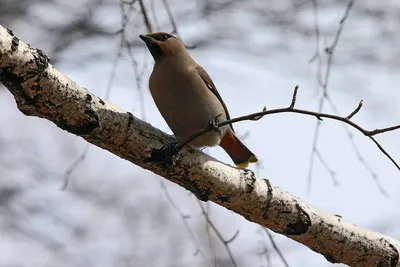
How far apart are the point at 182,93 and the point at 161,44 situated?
1.19 feet

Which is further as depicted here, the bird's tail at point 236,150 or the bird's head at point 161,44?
the bird's tail at point 236,150

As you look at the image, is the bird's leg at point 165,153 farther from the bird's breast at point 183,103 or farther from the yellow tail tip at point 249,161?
the yellow tail tip at point 249,161

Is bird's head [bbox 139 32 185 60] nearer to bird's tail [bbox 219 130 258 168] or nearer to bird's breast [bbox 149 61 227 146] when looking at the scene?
bird's breast [bbox 149 61 227 146]

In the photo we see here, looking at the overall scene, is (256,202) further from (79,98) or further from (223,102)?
(223,102)

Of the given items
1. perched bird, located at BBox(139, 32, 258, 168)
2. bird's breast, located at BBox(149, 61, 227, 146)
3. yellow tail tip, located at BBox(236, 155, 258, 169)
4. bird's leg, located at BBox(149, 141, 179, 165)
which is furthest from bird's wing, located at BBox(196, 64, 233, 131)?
bird's leg, located at BBox(149, 141, 179, 165)

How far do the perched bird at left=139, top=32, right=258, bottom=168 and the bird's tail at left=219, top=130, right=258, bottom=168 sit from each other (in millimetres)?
15

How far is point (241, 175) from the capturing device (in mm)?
2811

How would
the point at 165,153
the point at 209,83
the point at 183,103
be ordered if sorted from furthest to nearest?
the point at 209,83, the point at 183,103, the point at 165,153

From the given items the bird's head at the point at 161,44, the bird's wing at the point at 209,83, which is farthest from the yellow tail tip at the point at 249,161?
the bird's head at the point at 161,44

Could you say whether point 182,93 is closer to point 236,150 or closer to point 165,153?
point 236,150

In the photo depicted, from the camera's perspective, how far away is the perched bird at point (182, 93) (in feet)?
11.6

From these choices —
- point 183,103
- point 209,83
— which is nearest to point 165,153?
point 183,103

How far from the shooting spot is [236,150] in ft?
13.1

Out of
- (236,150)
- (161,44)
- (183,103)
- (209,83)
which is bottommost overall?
(183,103)
